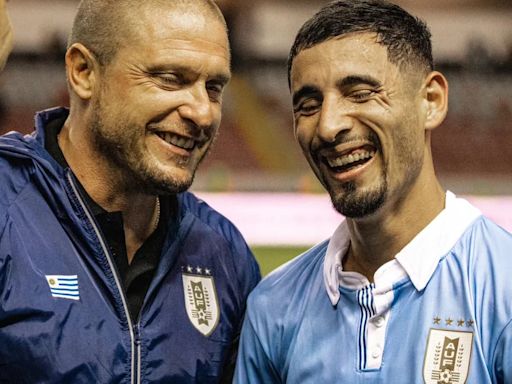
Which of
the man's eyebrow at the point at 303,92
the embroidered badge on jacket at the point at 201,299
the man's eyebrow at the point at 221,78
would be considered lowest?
the embroidered badge on jacket at the point at 201,299

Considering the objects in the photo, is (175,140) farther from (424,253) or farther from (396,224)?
(424,253)

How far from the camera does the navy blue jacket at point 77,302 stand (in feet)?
8.36

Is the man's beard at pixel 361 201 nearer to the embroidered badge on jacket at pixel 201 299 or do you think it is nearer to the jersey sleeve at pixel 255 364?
the jersey sleeve at pixel 255 364

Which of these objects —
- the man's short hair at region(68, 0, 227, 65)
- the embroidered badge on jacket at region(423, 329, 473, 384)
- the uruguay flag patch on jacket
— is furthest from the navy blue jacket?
the embroidered badge on jacket at region(423, 329, 473, 384)

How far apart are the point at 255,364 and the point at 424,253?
0.60m

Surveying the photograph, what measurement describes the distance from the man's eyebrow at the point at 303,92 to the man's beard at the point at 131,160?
0.42 metres

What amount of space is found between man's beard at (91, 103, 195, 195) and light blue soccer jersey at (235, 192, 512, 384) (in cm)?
42

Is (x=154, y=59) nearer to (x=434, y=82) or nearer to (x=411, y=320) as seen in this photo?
(x=434, y=82)

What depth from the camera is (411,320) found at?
2.45 m

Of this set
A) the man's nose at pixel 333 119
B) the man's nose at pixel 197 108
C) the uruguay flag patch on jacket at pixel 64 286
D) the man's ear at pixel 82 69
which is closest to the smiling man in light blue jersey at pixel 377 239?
the man's nose at pixel 333 119

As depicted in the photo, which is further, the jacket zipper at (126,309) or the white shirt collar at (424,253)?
the jacket zipper at (126,309)

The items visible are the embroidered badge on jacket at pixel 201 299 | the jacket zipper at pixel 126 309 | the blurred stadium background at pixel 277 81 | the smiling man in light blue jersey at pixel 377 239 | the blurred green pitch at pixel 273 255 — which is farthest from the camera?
the blurred stadium background at pixel 277 81

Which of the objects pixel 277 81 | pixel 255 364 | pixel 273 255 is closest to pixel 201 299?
pixel 255 364

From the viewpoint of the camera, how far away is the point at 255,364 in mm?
2717
